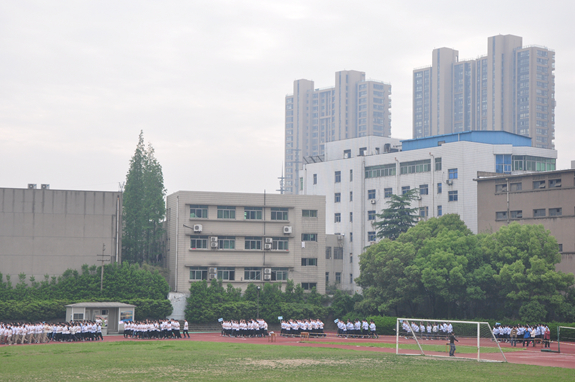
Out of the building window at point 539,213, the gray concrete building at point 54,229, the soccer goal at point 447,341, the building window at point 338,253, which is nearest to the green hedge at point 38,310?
the gray concrete building at point 54,229

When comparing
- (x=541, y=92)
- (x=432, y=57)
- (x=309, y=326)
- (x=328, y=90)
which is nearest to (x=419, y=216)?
(x=309, y=326)

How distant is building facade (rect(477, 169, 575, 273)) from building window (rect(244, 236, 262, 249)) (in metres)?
20.2

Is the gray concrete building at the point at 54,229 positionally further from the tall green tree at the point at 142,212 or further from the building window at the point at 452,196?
the building window at the point at 452,196

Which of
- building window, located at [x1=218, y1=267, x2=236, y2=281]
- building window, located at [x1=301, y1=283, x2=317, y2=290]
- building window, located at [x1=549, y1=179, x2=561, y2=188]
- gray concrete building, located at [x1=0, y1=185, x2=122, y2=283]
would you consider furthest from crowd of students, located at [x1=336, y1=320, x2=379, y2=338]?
gray concrete building, located at [x1=0, y1=185, x2=122, y2=283]

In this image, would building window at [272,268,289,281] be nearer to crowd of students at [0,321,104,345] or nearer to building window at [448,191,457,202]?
building window at [448,191,457,202]

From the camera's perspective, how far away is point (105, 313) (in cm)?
5344

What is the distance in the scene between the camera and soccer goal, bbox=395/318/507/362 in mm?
35438

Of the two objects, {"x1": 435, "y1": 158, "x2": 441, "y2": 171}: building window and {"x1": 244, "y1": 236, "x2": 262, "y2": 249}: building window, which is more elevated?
{"x1": 435, "y1": 158, "x2": 441, "y2": 171}: building window

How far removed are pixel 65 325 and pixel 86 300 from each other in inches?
495

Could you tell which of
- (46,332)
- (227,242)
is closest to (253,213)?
(227,242)

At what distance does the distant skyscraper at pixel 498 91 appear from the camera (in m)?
143

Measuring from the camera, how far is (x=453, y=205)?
229ft

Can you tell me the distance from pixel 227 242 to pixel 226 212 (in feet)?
8.88

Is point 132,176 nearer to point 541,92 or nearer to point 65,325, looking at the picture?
point 65,325
